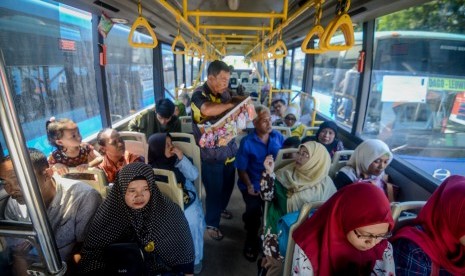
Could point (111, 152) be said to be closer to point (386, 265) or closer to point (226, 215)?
point (226, 215)

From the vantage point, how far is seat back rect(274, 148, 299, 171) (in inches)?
102

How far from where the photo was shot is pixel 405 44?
3.35 m

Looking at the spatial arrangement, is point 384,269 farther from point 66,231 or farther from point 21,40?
point 21,40

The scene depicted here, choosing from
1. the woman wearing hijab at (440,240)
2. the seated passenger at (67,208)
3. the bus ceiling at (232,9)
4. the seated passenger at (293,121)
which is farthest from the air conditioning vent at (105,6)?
the woman wearing hijab at (440,240)

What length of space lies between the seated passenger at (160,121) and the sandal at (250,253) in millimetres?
1980

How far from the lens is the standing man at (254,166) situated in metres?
2.73

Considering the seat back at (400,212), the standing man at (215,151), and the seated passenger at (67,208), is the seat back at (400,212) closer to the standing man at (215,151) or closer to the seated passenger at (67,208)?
the standing man at (215,151)

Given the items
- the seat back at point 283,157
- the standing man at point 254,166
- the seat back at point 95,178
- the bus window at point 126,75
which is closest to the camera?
the seat back at point 95,178

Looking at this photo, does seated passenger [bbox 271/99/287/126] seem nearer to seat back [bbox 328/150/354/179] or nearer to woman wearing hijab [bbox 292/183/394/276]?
seat back [bbox 328/150/354/179]

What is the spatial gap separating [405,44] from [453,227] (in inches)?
109

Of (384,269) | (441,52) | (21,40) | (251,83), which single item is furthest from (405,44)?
(251,83)

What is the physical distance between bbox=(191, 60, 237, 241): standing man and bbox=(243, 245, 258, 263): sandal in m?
0.40

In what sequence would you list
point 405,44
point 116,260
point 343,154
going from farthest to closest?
point 405,44 → point 343,154 → point 116,260

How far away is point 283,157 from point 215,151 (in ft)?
2.29
